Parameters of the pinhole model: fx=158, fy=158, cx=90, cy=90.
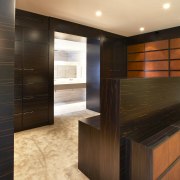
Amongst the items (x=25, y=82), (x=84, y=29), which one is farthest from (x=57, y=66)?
(x=25, y=82)

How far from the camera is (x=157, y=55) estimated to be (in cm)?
495

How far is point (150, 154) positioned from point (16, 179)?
1523 mm

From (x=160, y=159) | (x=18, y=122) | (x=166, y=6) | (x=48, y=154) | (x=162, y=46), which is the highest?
(x=166, y=6)

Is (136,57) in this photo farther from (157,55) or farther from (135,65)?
(157,55)

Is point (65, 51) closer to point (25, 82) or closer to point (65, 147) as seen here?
point (25, 82)

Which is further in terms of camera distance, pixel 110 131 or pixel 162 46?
pixel 162 46

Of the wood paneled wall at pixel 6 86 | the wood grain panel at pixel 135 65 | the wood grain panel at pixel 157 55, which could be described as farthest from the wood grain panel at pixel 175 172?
the wood grain panel at pixel 135 65

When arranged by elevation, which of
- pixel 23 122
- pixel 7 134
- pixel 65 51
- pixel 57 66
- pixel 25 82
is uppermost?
pixel 65 51

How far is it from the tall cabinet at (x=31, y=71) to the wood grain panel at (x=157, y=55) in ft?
10.7

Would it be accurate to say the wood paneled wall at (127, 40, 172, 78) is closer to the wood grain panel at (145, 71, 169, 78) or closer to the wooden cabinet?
the wood grain panel at (145, 71, 169, 78)

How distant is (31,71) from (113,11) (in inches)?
86.5

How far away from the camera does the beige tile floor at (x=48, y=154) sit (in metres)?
1.92

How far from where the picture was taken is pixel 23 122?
345 cm

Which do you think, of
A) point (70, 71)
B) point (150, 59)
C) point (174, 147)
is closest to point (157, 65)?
point (150, 59)
